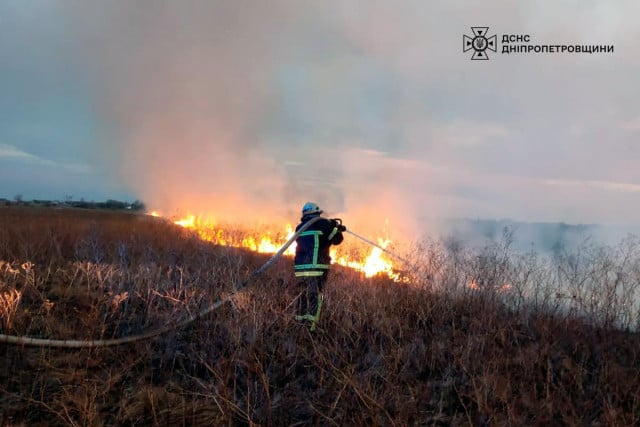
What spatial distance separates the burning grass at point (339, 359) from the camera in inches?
168

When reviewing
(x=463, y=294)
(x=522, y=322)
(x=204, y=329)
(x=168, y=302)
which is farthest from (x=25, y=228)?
Answer: (x=522, y=322)

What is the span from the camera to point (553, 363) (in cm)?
561

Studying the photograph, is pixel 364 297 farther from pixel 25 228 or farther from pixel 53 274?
pixel 25 228

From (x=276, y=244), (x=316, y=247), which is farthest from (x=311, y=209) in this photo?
(x=276, y=244)

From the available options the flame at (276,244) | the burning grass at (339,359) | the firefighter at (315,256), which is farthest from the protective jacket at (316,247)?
the flame at (276,244)

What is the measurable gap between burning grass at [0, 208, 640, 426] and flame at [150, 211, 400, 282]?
2.67 metres

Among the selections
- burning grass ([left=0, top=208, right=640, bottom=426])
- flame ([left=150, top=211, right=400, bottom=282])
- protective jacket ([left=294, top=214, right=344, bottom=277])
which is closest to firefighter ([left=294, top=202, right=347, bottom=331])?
protective jacket ([left=294, top=214, right=344, bottom=277])

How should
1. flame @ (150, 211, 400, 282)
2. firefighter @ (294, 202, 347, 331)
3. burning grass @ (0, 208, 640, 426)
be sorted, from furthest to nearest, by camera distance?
1. flame @ (150, 211, 400, 282)
2. firefighter @ (294, 202, 347, 331)
3. burning grass @ (0, 208, 640, 426)

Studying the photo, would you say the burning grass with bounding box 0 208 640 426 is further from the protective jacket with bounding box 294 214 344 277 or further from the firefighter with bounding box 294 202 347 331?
the protective jacket with bounding box 294 214 344 277

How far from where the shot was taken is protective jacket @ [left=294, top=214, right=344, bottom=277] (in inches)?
268

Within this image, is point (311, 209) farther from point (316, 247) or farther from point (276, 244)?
point (276, 244)

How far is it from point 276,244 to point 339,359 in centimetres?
1237

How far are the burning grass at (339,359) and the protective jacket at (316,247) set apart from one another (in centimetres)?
75

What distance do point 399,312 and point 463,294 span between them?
59.9 inches
